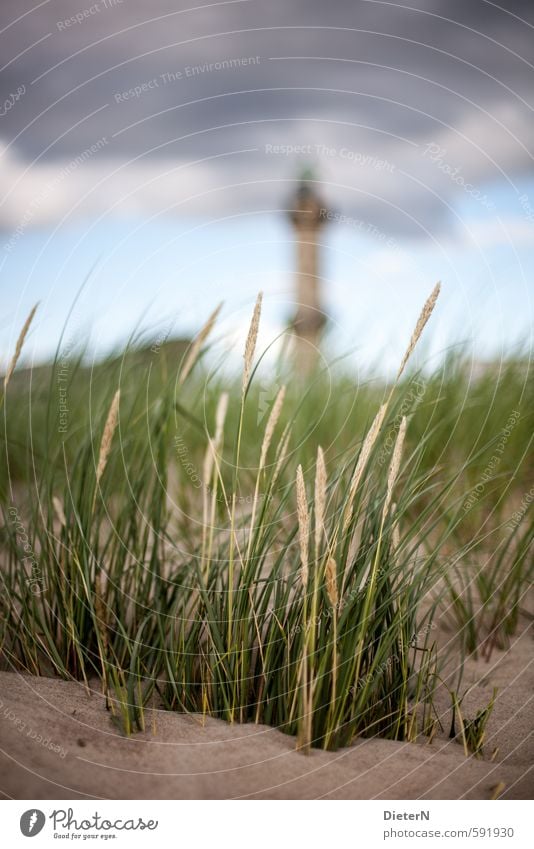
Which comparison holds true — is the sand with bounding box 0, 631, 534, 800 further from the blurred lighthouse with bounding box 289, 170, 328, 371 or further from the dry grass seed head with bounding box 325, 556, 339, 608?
the blurred lighthouse with bounding box 289, 170, 328, 371

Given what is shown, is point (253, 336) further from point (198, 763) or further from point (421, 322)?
point (198, 763)

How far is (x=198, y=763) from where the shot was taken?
4.21ft

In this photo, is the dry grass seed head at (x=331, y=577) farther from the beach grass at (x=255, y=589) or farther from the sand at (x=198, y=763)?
the sand at (x=198, y=763)

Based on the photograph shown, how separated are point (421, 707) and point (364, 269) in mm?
1259

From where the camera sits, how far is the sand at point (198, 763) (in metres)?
1.24

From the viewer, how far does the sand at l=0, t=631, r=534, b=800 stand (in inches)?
48.7

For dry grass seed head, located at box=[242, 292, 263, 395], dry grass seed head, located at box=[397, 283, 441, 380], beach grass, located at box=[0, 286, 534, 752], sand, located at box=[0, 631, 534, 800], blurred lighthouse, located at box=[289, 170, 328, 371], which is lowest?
sand, located at box=[0, 631, 534, 800]

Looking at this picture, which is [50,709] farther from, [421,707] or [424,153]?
[424,153]

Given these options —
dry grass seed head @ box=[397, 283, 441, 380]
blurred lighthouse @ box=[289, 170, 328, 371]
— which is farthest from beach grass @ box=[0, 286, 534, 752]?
blurred lighthouse @ box=[289, 170, 328, 371]

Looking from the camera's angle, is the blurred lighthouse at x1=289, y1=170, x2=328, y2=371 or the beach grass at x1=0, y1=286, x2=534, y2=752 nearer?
the beach grass at x1=0, y1=286, x2=534, y2=752

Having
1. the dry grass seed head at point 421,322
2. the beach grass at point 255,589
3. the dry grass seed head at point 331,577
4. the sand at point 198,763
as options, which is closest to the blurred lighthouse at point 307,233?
the beach grass at point 255,589

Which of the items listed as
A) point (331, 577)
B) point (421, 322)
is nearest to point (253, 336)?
point (421, 322)
